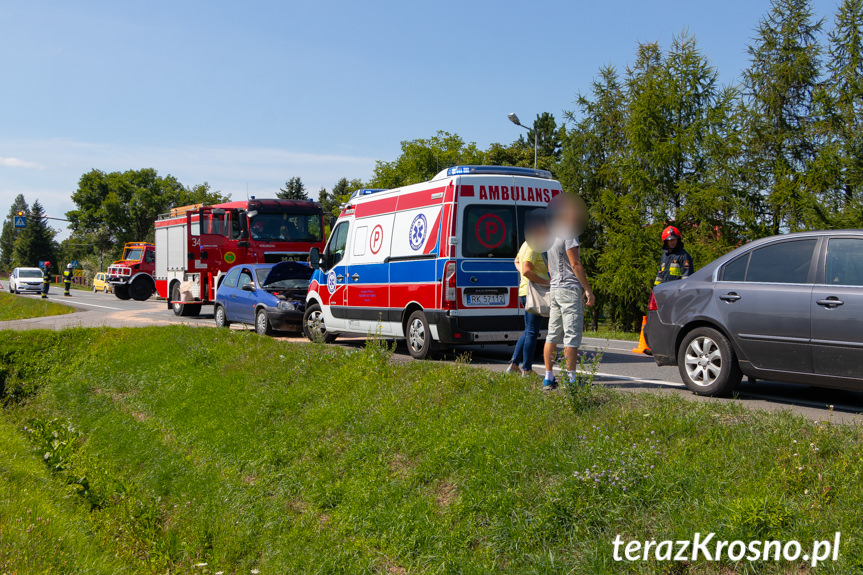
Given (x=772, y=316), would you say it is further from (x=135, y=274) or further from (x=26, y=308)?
(x=135, y=274)

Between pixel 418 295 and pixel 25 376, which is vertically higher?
pixel 418 295

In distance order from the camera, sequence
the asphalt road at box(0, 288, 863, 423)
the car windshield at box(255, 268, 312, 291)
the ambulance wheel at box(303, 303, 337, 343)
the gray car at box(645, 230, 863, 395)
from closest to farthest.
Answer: the gray car at box(645, 230, 863, 395)
the asphalt road at box(0, 288, 863, 423)
the ambulance wheel at box(303, 303, 337, 343)
the car windshield at box(255, 268, 312, 291)

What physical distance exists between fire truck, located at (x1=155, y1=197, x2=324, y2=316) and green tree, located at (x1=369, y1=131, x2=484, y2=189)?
33.9 metres

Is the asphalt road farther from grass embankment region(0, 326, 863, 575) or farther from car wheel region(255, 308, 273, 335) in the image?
car wheel region(255, 308, 273, 335)

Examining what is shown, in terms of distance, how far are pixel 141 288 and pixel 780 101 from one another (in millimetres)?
29395

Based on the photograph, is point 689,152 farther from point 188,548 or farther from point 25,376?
point 188,548

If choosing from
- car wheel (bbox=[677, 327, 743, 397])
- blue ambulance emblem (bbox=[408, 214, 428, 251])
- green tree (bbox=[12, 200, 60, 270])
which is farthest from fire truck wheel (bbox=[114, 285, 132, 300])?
green tree (bbox=[12, 200, 60, 270])

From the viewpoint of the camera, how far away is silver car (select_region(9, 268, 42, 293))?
1940 inches

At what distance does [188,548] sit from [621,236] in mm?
21168

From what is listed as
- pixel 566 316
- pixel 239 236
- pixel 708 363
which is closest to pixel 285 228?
pixel 239 236

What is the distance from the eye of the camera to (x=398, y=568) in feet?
17.3

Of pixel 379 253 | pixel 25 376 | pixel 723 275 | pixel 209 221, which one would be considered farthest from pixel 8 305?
pixel 723 275

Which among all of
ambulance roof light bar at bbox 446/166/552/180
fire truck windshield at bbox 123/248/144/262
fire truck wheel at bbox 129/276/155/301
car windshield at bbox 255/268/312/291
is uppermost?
ambulance roof light bar at bbox 446/166/552/180

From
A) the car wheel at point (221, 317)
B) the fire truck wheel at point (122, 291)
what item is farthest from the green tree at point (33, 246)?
the car wheel at point (221, 317)
